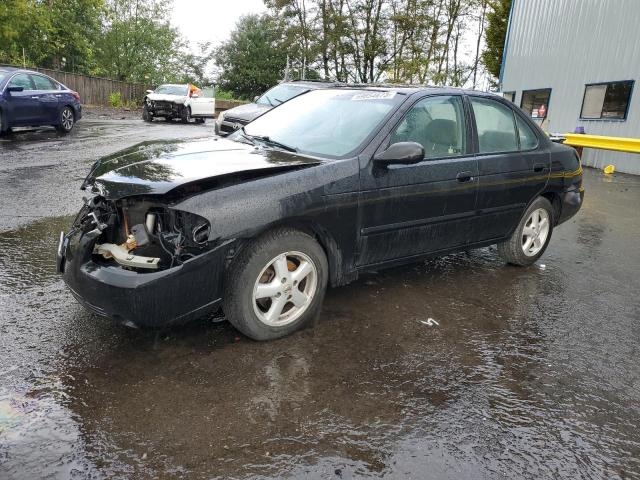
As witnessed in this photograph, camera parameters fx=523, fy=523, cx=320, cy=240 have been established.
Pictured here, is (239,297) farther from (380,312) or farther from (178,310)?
(380,312)

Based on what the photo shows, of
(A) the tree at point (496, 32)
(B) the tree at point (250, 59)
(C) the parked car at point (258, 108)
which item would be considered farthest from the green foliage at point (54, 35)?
(A) the tree at point (496, 32)

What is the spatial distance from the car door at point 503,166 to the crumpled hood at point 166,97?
18848mm

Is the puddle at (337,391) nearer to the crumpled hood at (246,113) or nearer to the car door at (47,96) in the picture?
the crumpled hood at (246,113)

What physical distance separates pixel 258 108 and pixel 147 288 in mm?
9983

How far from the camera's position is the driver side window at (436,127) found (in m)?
3.98

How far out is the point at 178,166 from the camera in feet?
10.6

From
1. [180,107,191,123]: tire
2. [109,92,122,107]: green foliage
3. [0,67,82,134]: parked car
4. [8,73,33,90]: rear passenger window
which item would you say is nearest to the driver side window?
[0,67,82,134]: parked car

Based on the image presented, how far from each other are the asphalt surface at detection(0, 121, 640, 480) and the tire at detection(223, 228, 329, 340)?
0.47ft

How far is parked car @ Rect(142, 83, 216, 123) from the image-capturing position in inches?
843

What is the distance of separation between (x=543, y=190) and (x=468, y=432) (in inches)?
127

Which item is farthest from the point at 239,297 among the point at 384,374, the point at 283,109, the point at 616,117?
the point at 616,117

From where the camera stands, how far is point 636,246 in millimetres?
6555

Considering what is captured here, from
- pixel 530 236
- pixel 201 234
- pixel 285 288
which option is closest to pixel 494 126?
pixel 530 236

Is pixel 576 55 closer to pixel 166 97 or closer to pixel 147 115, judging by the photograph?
pixel 166 97
